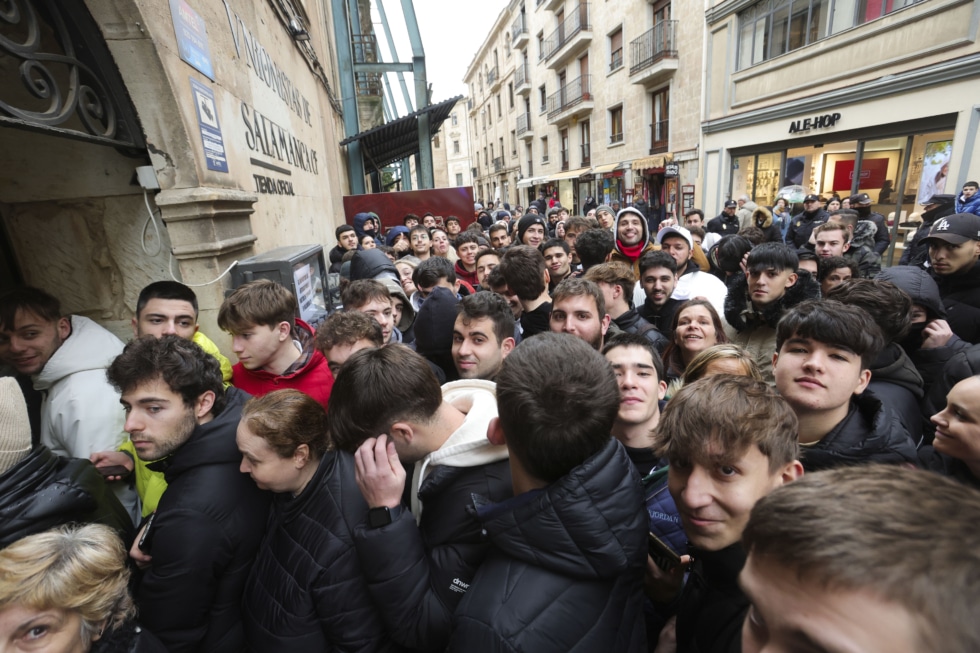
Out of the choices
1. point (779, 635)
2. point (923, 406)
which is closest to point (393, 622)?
point (779, 635)

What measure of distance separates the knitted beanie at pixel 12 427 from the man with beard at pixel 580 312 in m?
2.04

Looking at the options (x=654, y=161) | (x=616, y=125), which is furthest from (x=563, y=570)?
(x=616, y=125)

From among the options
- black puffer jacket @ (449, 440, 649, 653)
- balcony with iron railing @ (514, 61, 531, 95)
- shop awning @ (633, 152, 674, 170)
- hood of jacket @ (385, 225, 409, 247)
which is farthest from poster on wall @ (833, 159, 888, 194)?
balcony with iron railing @ (514, 61, 531, 95)

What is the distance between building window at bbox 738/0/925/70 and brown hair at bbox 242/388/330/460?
11.8m

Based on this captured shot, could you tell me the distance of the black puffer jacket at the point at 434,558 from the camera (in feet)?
3.72

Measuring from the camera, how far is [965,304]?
279cm

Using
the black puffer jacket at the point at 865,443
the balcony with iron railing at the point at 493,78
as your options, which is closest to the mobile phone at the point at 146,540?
the black puffer jacket at the point at 865,443

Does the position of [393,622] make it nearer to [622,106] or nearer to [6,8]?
[6,8]

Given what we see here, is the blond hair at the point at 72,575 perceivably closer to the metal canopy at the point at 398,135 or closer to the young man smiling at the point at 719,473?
the young man smiling at the point at 719,473

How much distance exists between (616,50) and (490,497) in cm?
2185

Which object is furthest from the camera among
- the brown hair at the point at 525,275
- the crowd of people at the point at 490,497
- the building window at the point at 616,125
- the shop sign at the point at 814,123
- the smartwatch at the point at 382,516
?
the building window at the point at 616,125

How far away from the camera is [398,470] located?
1178 mm

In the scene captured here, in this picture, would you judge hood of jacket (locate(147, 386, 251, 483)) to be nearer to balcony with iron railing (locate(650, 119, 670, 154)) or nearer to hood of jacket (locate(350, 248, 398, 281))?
hood of jacket (locate(350, 248, 398, 281))

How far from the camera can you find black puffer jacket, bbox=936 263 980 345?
2736 millimetres
